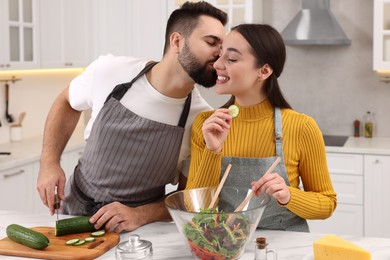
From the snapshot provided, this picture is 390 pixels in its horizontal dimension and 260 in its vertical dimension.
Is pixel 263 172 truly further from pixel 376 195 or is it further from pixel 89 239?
pixel 376 195

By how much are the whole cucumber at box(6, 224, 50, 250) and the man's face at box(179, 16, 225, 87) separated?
2.57 feet

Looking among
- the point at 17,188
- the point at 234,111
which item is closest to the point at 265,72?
the point at 234,111

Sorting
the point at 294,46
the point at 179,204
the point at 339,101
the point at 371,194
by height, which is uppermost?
the point at 294,46

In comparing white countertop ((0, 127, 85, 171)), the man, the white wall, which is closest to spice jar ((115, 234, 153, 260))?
the man

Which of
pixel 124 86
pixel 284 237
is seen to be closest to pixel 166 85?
pixel 124 86

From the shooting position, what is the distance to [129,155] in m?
2.22

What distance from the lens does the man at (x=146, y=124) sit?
2.21m

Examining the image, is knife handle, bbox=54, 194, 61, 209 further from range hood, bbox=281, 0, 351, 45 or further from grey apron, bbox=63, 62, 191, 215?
range hood, bbox=281, 0, 351, 45

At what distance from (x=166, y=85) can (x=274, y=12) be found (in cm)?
289

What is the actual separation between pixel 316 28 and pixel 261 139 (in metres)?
2.71

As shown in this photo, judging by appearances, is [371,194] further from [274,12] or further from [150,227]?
[150,227]

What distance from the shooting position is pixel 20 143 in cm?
451

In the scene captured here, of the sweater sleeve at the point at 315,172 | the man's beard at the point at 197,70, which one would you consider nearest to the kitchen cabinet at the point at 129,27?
the man's beard at the point at 197,70

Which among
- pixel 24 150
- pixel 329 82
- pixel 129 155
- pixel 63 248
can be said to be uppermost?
pixel 329 82
